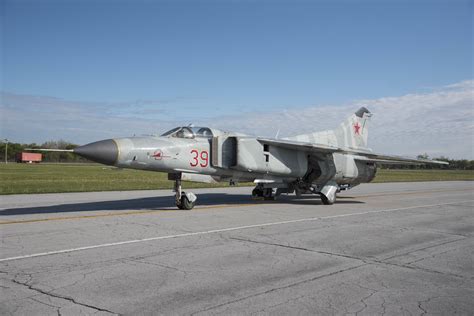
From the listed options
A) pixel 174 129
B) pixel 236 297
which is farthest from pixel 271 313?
pixel 174 129

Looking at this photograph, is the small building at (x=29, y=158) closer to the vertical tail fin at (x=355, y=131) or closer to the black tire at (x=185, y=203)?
the vertical tail fin at (x=355, y=131)

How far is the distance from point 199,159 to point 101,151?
11.2 ft

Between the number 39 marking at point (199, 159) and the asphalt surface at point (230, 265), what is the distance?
199 cm

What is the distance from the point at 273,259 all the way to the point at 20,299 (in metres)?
3.53

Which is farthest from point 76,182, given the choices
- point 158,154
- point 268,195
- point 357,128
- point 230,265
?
point 230,265

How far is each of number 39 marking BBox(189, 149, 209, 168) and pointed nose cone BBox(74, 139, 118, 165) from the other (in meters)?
2.72

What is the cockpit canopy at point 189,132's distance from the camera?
13.1 meters

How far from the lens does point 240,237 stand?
8562 mm

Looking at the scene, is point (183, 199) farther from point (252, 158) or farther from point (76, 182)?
point (76, 182)

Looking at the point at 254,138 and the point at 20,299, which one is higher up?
the point at 254,138

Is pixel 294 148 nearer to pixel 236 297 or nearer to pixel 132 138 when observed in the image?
pixel 132 138

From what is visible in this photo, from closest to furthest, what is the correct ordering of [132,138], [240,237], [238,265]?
[238,265] → [240,237] → [132,138]

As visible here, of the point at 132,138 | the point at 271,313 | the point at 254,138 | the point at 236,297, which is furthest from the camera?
the point at 254,138

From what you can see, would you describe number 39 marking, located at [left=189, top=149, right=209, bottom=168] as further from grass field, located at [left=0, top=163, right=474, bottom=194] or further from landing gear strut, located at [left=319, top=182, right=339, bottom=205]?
landing gear strut, located at [left=319, top=182, right=339, bottom=205]
